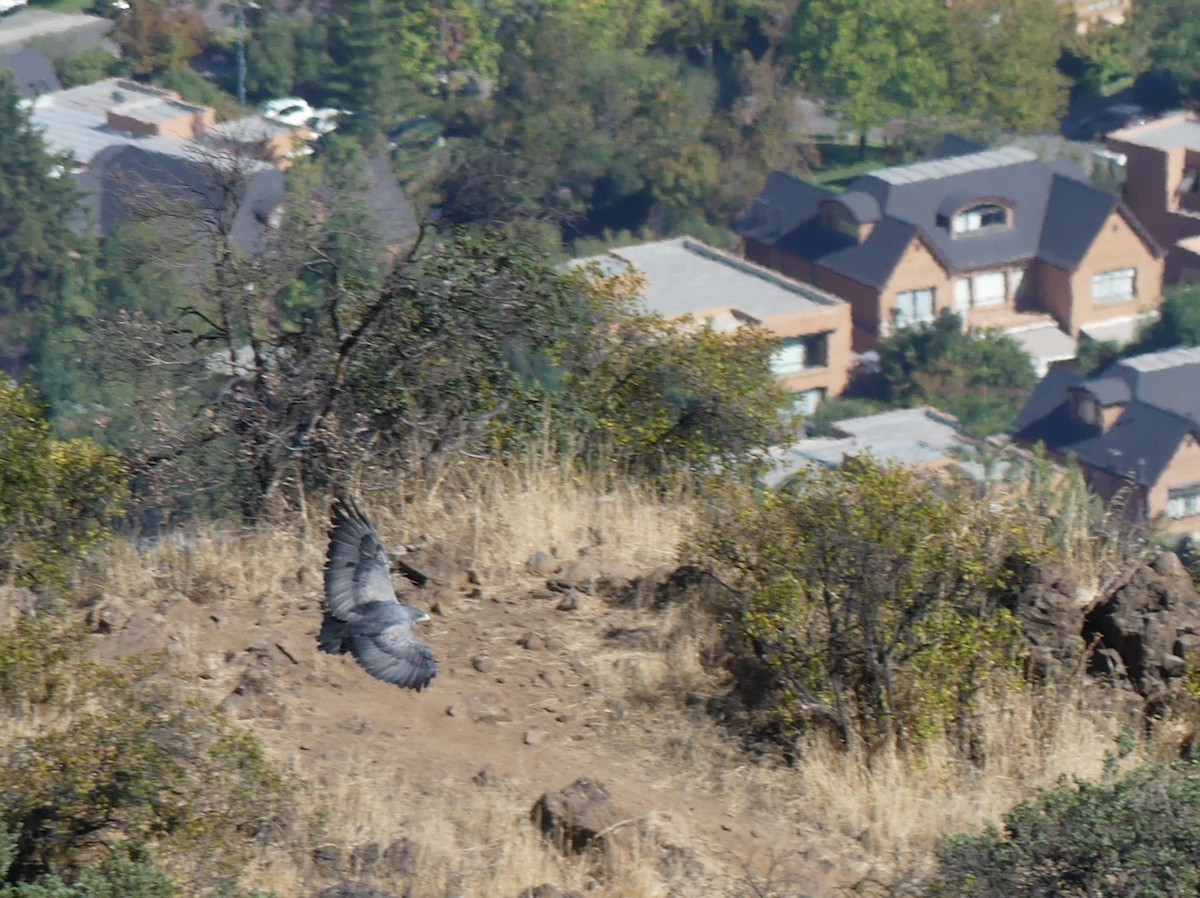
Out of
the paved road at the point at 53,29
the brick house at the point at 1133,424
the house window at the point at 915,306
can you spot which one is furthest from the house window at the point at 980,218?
the paved road at the point at 53,29

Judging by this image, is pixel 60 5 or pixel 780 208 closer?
pixel 780 208

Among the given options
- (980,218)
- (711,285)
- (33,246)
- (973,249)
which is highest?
(33,246)

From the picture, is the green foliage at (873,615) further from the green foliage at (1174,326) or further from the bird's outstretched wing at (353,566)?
the green foliage at (1174,326)

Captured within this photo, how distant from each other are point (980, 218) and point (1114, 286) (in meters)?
3.60

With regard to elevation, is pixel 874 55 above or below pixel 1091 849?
below

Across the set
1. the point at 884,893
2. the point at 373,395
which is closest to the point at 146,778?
the point at 884,893

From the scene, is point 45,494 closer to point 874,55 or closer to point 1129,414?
point 1129,414

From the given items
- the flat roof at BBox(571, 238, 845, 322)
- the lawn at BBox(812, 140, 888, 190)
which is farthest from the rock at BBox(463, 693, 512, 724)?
the lawn at BBox(812, 140, 888, 190)

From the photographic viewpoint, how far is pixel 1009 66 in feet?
180

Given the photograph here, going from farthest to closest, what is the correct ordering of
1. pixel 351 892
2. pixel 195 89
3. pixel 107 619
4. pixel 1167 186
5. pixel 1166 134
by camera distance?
1. pixel 195 89
2. pixel 1166 134
3. pixel 1167 186
4. pixel 107 619
5. pixel 351 892

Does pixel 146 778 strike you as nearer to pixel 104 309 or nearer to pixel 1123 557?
pixel 1123 557

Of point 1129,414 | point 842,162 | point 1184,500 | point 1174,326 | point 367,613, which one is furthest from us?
point 842,162

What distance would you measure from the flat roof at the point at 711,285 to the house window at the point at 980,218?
5604mm

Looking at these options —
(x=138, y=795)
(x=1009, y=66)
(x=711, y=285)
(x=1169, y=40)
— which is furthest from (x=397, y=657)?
(x=1169, y=40)
